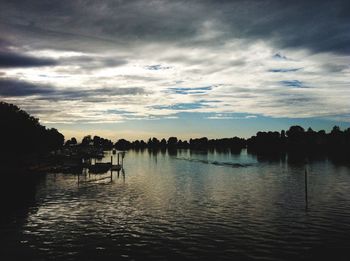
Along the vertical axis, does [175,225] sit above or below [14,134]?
below

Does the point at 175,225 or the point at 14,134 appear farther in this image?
the point at 14,134

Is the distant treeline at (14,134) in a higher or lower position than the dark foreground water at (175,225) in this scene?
higher

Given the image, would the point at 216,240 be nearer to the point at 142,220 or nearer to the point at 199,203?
the point at 142,220

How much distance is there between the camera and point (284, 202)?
64.4 metres

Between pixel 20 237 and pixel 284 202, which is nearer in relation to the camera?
pixel 20 237

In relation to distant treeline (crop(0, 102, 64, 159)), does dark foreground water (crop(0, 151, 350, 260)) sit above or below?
below

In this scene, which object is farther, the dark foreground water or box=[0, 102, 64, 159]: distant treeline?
box=[0, 102, 64, 159]: distant treeline

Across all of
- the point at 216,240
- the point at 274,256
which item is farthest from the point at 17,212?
the point at 274,256

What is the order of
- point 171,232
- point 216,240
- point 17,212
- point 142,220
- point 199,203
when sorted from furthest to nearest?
point 199,203 < point 17,212 < point 142,220 < point 171,232 < point 216,240

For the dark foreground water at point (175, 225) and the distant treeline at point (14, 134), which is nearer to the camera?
the dark foreground water at point (175, 225)

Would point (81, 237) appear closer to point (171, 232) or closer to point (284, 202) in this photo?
point (171, 232)

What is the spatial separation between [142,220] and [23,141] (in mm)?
83575

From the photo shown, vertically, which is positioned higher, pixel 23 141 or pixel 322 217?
pixel 23 141

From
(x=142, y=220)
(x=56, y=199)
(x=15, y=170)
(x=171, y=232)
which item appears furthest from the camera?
(x=15, y=170)
